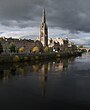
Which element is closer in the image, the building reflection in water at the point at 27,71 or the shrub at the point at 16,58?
the building reflection in water at the point at 27,71

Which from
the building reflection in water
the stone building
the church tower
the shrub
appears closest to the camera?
the building reflection in water

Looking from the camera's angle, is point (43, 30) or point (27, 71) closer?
point (27, 71)

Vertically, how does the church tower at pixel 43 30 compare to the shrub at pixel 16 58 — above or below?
above

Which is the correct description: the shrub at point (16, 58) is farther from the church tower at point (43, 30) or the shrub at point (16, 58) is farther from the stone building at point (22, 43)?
the church tower at point (43, 30)

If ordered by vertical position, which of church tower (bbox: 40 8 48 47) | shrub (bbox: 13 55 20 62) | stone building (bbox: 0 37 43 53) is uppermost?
church tower (bbox: 40 8 48 47)

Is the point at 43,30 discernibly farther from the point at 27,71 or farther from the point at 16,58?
the point at 27,71

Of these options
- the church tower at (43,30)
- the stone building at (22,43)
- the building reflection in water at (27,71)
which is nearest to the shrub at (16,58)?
the building reflection in water at (27,71)

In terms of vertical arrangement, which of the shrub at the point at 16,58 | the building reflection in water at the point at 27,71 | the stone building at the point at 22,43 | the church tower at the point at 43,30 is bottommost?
the building reflection in water at the point at 27,71

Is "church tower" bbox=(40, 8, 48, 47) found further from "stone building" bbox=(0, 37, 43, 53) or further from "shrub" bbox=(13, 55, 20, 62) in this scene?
"shrub" bbox=(13, 55, 20, 62)

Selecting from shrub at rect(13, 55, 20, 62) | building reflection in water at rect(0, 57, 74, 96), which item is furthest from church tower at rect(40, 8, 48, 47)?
building reflection in water at rect(0, 57, 74, 96)

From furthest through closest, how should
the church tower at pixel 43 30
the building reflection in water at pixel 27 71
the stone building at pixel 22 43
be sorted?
the church tower at pixel 43 30
the stone building at pixel 22 43
the building reflection in water at pixel 27 71

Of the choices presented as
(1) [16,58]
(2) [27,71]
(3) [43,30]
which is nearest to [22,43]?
(3) [43,30]

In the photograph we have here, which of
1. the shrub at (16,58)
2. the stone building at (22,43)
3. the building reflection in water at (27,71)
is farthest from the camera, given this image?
the stone building at (22,43)

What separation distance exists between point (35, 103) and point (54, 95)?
11.4 feet
